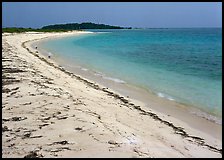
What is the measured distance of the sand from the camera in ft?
15.8

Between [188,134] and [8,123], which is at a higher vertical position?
[8,123]

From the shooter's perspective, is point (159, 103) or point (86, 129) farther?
point (159, 103)

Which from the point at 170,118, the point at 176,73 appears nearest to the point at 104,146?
the point at 170,118

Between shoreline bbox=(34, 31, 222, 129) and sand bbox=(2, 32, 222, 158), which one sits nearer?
sand bbox=(2, 32, 222, 158)

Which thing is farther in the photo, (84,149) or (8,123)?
(8,123)

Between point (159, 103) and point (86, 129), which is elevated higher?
point (86, 129)

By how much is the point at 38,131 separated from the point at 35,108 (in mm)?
1519

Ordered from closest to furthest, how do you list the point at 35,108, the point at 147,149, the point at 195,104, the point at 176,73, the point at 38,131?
the point at 147,149 < the point at 38,131 < the point at 35,108 < the point at 195,104 < the point at 176,73

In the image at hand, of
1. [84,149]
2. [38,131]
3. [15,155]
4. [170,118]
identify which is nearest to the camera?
[15,155]

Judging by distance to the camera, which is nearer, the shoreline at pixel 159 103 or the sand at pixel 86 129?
the sand at pixel 86 129

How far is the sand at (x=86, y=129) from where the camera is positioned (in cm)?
482

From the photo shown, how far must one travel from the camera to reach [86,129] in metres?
5.67

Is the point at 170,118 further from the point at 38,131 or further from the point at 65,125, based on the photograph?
the point at 38,131

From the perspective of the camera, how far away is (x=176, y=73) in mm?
17703
